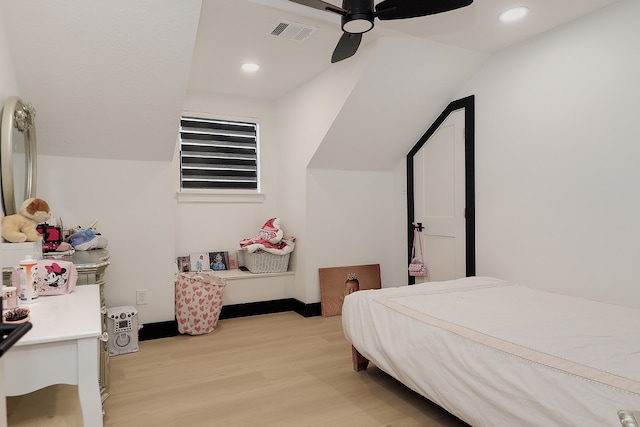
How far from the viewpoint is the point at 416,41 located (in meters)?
3.13

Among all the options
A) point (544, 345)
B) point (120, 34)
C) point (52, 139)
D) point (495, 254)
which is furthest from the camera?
point (495, 254)

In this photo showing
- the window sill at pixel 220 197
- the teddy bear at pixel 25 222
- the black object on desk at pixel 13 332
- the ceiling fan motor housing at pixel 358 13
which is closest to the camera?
the black object on desk at pixel 13 332

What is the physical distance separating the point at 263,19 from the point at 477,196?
2.22 metres

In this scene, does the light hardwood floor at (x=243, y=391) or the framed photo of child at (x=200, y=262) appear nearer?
the light hardwood floor at (x=243, y=391)

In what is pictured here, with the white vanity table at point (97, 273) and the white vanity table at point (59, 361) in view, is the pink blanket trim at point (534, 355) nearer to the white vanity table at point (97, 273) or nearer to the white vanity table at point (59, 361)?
the white vanity table at point (59, 361)

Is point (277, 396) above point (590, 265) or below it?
below

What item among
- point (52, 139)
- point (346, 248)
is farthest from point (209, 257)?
point (52, 139)

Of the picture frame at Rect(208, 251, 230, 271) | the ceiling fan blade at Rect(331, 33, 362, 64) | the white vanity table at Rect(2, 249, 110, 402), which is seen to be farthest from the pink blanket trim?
the picture frame at Rect(208, 251, 230, 271)

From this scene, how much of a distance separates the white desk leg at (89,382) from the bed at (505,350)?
4.73ft

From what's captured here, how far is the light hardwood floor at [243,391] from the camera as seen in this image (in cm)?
214

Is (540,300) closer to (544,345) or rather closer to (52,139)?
(544,345)

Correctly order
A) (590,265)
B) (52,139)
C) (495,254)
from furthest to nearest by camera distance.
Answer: (495,254) → (52,139) → (590,265)

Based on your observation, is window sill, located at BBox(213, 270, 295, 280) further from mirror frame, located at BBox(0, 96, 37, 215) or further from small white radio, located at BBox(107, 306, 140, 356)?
mirror frame, located at BBox(0, 96, 37, 215)

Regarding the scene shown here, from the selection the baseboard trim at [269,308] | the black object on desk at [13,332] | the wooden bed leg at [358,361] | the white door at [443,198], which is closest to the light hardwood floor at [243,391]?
the wooden bed leg at [358,361]
